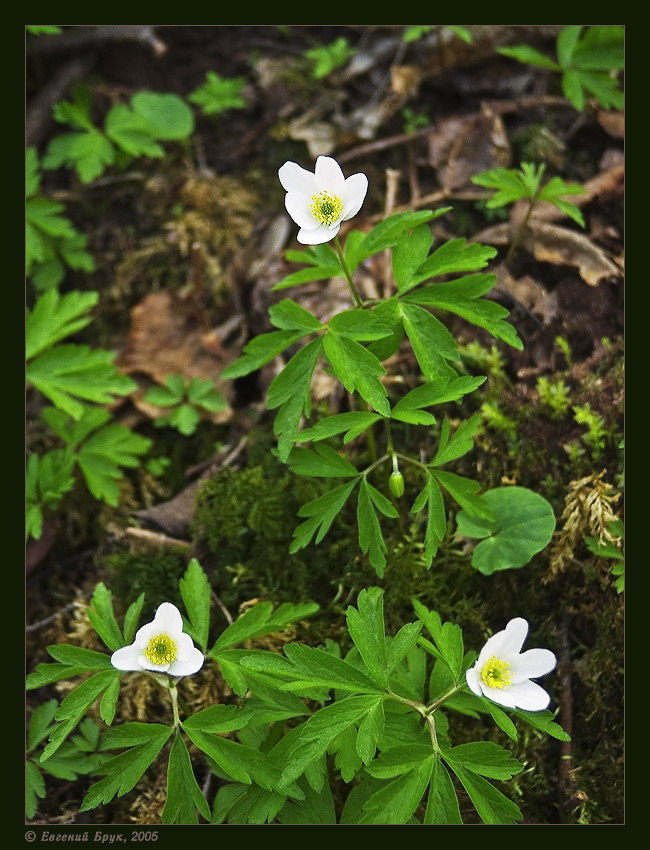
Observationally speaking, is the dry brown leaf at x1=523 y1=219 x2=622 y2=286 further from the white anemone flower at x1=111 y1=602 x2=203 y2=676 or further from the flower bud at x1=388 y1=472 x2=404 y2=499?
the white anemone flower at x1=111 y1=602 x2=203 y2=676

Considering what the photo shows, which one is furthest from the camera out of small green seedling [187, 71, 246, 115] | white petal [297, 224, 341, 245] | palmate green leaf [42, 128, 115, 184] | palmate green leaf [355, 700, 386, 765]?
→ small green seedling [187, 71, 246, 115]

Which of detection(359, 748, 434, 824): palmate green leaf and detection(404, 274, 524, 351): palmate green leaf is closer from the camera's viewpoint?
detection(359, 748, 434, 824): palmate green leaf

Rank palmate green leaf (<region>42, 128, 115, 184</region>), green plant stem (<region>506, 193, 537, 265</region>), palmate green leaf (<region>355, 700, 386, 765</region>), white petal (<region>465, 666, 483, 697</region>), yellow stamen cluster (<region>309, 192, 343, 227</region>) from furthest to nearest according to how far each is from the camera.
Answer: palmate green leaf (<region>42, 128, 115, 184</region>), green plant stem (<region>506, 193, 537, 265</region>), yellow stamen cluster (<region>309, 192, 343, 227</region>), white petal (<region>465, 666, 483, 697</region>), palmate green leaf (<region>355, 700, 386, 765</region>)

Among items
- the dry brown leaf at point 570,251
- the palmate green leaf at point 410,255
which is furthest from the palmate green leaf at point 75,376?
the dry brown leaf at point 570,251

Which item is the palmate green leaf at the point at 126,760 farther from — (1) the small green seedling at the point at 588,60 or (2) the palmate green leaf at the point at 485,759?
(1) the small green seedling at the point at 588,60

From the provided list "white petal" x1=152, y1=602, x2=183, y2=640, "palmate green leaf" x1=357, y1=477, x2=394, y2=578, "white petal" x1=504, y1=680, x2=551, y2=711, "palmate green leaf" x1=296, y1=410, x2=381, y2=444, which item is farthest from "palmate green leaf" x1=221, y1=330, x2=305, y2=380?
"white petal" x1=504, y1=680, x2=551, y2=711

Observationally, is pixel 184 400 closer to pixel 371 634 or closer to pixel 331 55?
pixel 371 634

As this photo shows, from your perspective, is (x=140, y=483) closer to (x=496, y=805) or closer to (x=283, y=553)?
(x=283, y=553)
